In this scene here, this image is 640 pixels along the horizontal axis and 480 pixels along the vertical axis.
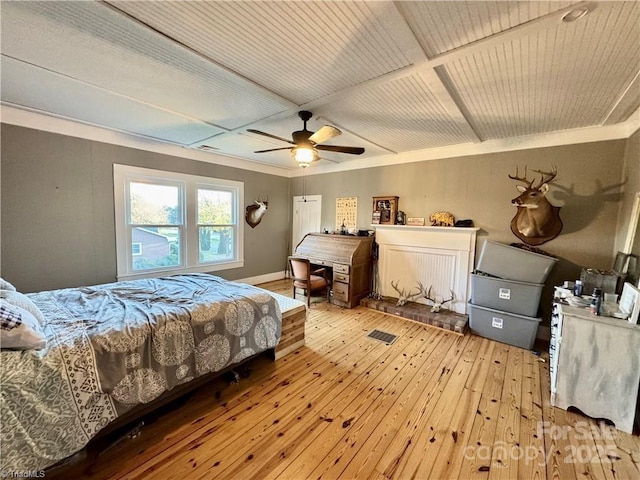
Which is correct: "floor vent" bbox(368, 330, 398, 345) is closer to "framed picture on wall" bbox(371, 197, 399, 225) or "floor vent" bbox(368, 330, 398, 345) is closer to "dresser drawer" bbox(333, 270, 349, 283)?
"dresser drawer" bbox(333, 270, 349, 283)

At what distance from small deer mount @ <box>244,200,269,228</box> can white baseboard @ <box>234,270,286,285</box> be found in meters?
1.16

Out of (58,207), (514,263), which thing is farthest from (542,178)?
(58,207)

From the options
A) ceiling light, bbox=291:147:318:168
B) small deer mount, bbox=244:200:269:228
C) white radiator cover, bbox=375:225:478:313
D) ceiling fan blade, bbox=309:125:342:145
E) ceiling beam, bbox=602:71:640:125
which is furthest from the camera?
small deer mount, bbox=244:200:269:228

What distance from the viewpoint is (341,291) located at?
434cm

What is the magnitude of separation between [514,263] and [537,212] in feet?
2.32

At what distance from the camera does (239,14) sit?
4.71 ft

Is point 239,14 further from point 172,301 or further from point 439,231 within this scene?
point 439,231

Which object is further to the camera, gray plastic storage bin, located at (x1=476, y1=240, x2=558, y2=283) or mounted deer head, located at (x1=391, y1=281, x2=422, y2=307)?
mounted deer head, located at (x1=391, y1=281, x2=422, y2=307)

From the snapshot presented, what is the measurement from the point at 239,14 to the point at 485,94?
214 cm

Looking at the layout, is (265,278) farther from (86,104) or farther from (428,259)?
(86,104)

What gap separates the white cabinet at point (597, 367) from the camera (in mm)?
1849

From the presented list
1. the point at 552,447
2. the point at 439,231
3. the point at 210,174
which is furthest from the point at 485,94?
the point at 210,174

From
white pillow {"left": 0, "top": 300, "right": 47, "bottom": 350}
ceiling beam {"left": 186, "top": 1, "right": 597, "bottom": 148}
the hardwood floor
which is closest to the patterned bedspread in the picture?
white pillow {"left": 0, "top": 300, "right": 47, "bottom": 350}

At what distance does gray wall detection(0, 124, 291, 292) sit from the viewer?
9.64ft
